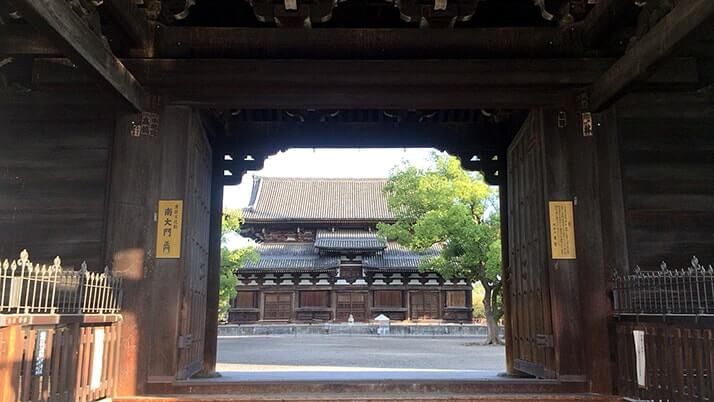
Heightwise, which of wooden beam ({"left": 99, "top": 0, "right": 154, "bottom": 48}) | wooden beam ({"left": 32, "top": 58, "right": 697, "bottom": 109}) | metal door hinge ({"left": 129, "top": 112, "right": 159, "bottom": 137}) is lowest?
metal door hinge ({"left": 129, "top": 112, "right": 159, "bottom": 137})

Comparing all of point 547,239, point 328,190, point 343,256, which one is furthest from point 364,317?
point 547,239

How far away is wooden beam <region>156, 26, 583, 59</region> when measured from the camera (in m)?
6.51

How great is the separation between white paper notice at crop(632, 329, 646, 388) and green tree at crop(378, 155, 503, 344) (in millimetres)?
16548

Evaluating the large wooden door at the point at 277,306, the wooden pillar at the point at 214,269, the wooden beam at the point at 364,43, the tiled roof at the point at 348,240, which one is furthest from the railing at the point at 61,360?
the large wooden door at the point at 277,306

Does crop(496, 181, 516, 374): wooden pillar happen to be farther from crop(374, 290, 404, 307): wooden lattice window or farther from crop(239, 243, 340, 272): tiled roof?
crop(374, 290, 404, 307): wooden lattice window

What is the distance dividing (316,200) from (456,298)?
11686 mm

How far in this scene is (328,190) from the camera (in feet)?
133

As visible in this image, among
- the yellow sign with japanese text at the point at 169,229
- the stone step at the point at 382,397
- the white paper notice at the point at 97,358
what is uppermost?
the yellow sign with japanese text at the point at 169,229

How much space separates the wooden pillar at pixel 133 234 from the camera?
235 inches

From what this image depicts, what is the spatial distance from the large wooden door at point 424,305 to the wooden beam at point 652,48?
2789 cm

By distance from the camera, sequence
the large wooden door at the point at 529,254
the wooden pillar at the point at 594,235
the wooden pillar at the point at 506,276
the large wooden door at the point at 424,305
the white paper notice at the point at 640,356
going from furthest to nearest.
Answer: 1. the large wooden door at the point at 424,305
2. the wooden pillar at the point at 506,276
3. the large wooden door at the point at 529,254
4. the wooden pillar at the point at 594,235
5. the white paper notice at the point at 640,356

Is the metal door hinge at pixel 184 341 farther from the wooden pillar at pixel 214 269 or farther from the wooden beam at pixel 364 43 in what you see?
the wooden beam at pixel 364 43

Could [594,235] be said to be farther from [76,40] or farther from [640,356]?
[76,40]

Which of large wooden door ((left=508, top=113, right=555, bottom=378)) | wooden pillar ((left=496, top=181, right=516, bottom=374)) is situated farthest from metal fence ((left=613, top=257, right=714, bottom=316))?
wooden pillar ((left=496, top=181, right=516, bottom=374))
